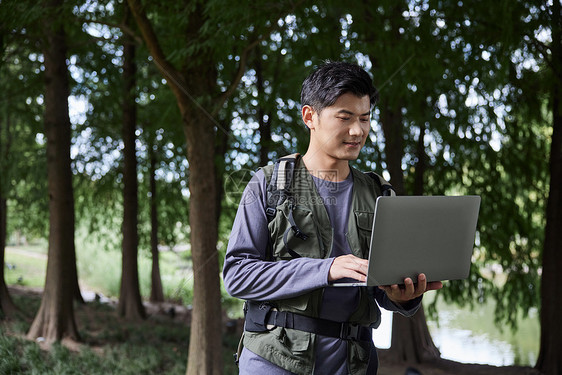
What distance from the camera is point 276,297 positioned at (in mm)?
1832

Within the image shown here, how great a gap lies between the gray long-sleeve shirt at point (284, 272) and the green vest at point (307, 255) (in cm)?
3

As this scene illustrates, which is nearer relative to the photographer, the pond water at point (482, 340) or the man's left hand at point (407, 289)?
the man's left hand at point (407, 289)

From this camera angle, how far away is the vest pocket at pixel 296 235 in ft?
6.28

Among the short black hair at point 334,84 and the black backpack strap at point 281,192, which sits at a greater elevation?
the short black hair at point 334,84

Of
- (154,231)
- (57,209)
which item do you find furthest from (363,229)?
(154,231)

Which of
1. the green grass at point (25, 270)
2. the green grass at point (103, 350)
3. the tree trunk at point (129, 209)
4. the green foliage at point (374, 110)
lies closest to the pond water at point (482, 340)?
the green foliage at point (374, 110)

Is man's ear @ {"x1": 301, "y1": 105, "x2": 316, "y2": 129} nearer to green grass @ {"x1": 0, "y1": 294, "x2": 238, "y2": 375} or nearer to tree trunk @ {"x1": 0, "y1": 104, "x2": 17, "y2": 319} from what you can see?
tree trunk @ {"x1": 0, "y1": 104, "x2": 17, "y2": 319}

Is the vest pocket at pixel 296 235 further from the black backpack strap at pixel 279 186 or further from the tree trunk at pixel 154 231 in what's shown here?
the tree trunk at pixel 154 231

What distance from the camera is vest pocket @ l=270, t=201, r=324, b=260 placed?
1.92m

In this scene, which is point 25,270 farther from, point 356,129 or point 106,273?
point 356,129

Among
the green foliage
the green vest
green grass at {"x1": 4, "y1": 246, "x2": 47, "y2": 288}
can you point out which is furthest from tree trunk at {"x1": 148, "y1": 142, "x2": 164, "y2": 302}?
the green vest

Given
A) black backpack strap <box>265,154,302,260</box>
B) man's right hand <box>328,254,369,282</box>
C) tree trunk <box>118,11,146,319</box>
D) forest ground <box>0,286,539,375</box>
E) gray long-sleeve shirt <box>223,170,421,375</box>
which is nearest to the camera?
man's right hand <box>328,254,369,282</box>

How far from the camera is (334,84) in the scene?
1.95 m

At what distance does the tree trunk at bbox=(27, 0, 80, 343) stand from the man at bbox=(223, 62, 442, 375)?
6755mm
